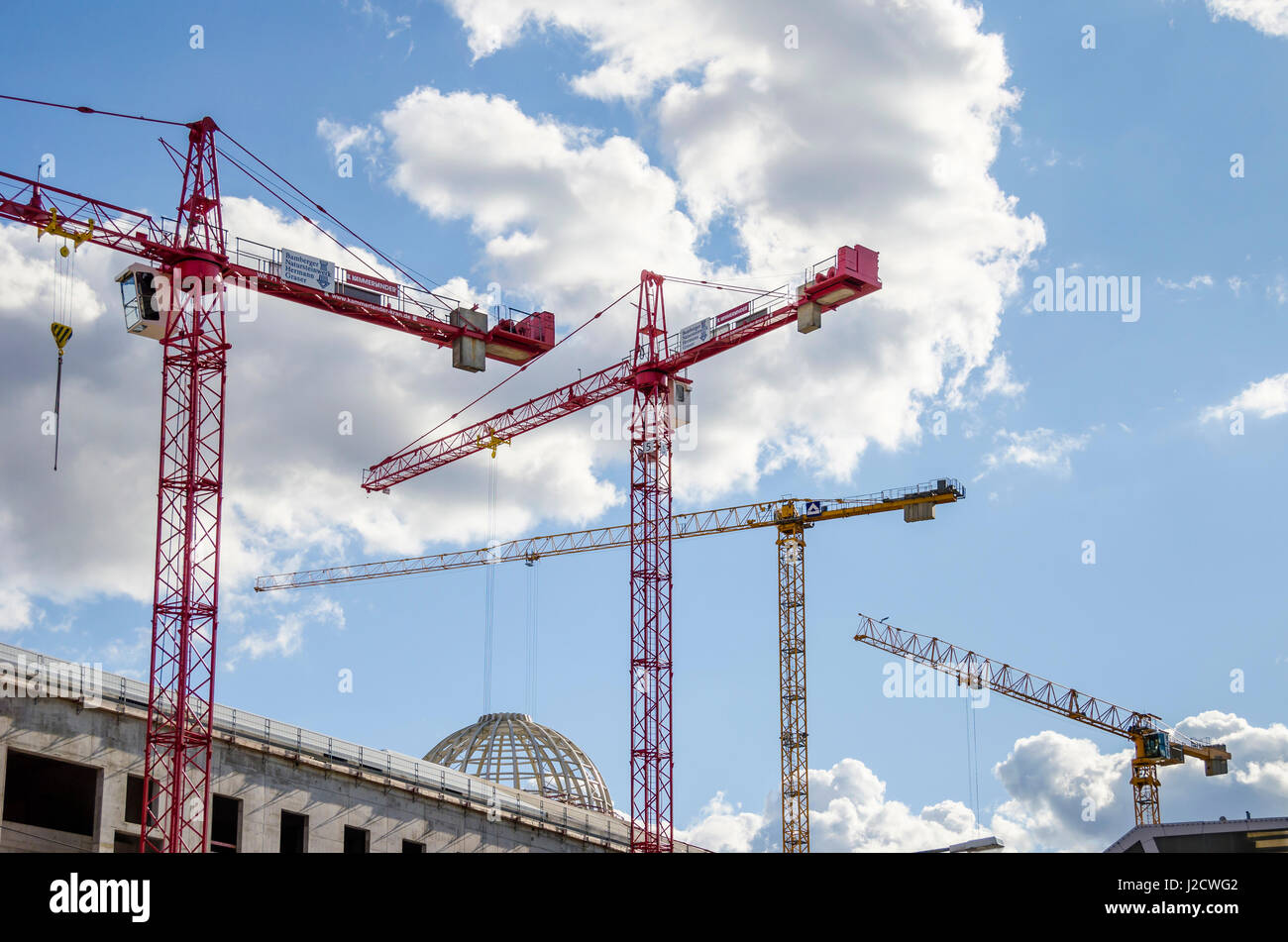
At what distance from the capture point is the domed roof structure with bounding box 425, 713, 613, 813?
94438 mm

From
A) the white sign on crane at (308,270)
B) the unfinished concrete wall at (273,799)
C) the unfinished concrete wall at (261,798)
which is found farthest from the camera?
the white sign on crane at (308,270)

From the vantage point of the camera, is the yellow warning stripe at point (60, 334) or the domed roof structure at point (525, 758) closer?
the yellow warning stripe at point (60, 334)

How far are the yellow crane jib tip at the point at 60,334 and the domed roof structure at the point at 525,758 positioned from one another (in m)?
39.0

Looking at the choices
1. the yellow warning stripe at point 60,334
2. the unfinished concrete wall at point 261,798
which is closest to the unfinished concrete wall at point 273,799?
the unfinished concrete wall at point 261,798

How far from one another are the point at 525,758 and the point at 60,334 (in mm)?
41721

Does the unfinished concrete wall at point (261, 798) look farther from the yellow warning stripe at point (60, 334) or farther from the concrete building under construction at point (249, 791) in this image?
the yellow warning stripe at point (60, 334)

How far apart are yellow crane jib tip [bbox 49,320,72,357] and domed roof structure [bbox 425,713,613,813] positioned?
128 ft

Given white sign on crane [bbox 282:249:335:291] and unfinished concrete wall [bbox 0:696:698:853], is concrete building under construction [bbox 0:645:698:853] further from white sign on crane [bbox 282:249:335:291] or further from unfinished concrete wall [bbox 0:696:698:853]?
white sign on crane [bbox 282:249:335:291]

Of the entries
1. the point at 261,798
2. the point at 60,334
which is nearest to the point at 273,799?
the point at 261,798

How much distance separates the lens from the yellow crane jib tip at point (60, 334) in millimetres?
66312

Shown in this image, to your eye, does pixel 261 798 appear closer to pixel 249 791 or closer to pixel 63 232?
pixel 249 791

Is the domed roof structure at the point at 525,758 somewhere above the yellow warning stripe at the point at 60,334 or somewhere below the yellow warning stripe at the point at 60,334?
below

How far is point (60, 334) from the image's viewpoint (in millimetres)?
66375
